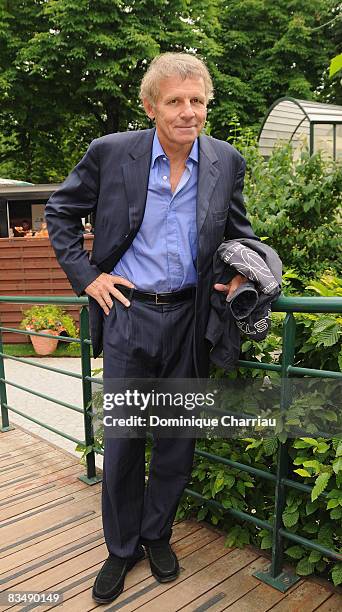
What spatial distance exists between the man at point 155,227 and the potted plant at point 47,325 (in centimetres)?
694

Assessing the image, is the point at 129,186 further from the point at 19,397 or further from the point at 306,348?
the point at 19,397

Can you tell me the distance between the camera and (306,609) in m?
1.95

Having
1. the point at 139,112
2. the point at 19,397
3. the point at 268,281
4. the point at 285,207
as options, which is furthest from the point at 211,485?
the point at 139,112

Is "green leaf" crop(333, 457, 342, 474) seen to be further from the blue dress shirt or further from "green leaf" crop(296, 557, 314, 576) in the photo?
the blue dress shirt

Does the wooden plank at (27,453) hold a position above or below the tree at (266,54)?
below

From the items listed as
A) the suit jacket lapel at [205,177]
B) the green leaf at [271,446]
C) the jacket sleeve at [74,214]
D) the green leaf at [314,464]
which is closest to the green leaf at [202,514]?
the green leaf at [271,446]

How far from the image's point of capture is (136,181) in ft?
6.07

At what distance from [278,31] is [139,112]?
5.30 meters

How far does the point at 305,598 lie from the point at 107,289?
132cm

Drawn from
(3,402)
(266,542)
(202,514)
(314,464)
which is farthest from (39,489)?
(314,464)

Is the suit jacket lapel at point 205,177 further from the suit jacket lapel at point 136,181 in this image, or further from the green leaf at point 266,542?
the green leaf at point 266,542

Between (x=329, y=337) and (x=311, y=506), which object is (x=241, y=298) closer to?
(x=329, y=337)

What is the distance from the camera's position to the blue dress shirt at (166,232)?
6.15 feet

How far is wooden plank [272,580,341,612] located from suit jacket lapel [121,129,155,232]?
56.2 inches
